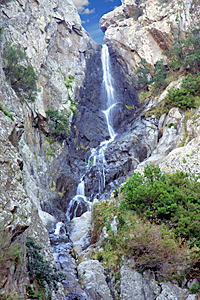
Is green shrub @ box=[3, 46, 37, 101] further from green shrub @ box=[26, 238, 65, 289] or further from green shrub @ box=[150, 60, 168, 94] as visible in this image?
green shrub @ box=[26, 238, 65, 289]

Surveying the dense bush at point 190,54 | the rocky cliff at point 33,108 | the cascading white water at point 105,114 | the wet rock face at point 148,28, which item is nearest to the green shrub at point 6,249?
the rocky cliff at point 33,108

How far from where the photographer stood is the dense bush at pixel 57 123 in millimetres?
29438

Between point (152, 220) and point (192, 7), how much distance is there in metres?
41.6

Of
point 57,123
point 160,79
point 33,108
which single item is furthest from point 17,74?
point 160,79

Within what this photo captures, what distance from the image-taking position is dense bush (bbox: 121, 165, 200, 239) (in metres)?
11.1

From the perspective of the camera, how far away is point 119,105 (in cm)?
3884

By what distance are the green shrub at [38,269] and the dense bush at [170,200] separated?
611cm

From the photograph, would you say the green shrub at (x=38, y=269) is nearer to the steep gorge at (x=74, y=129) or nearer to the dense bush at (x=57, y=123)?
the steep gorge at (x=74, y=129)

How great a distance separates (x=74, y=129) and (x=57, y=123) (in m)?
3.75

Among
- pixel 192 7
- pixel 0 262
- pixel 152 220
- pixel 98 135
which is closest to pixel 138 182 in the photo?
pixel 152 220

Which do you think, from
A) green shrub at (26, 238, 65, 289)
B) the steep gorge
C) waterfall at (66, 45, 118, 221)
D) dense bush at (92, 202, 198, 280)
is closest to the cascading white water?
waterfall at (66, 45, 118, 221)

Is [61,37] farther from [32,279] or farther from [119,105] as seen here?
[32,279]

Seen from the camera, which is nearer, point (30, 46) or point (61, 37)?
point (30, 46)

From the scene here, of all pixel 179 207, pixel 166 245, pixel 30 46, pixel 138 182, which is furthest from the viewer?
pixel 30 46
